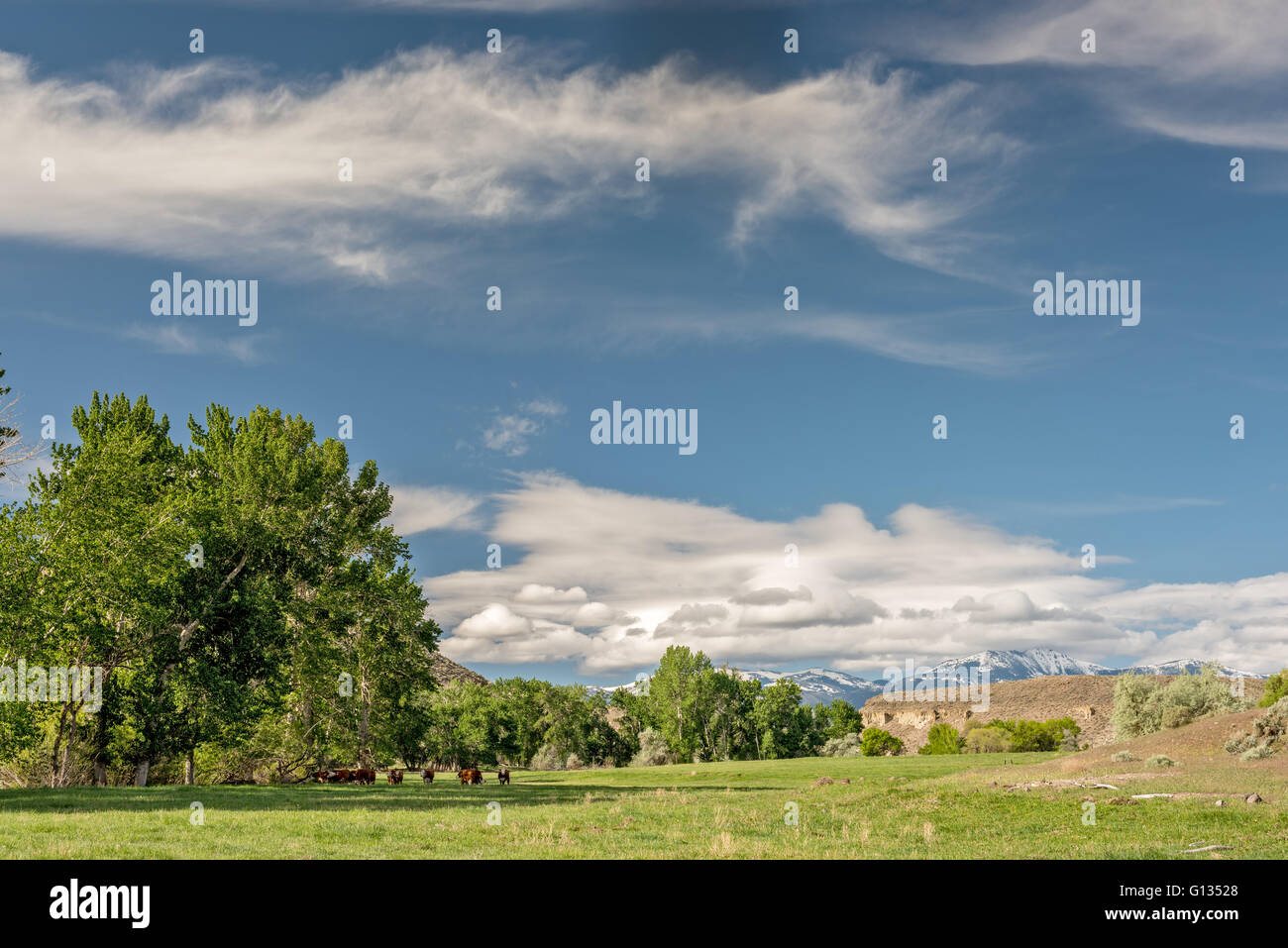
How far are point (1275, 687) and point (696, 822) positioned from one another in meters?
52.5

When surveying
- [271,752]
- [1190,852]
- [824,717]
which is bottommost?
[824,717]

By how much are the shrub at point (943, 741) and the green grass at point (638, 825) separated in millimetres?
78051

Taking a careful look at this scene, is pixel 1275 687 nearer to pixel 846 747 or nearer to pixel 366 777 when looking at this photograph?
pixel 366 777

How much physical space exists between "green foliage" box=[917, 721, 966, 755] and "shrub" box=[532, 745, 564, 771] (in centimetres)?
5009

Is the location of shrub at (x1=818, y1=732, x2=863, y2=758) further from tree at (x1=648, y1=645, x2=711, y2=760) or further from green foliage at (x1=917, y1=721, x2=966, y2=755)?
tree at (x1=648, y1=645, x2=711, y2=760)

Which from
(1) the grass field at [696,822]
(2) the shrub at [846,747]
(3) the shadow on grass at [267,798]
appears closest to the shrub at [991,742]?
(2) the shrub at [846,747]

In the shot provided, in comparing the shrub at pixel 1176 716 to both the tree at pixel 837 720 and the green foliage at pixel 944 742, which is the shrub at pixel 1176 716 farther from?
the tree at pixel 837 720

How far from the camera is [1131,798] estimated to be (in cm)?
3053

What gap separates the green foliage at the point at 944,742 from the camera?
114125mm

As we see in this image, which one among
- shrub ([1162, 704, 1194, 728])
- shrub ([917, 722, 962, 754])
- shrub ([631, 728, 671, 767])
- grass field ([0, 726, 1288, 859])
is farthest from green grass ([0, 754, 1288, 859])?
shrub ([631, 728, 671, 767])

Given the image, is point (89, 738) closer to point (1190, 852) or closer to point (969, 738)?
point (1190, 852)

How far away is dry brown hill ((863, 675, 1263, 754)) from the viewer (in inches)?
5399

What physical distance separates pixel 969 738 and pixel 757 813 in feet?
282
